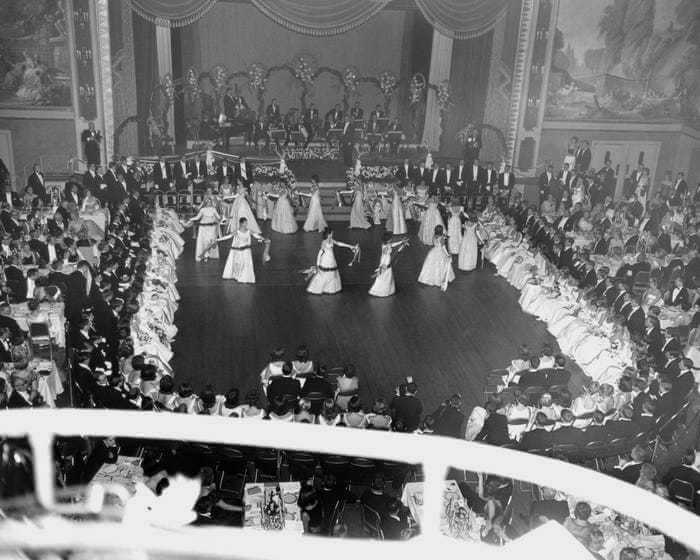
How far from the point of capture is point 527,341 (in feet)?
38.5

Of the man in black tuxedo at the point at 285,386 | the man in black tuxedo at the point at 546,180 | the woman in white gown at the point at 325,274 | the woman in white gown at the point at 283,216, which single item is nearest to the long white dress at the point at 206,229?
the woman in white gown at the point at 283,216

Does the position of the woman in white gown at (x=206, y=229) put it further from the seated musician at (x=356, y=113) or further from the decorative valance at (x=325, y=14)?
the seated musician at (x=356, y=113)

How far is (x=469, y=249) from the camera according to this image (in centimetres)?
1433

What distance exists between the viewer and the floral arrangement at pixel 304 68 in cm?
2250

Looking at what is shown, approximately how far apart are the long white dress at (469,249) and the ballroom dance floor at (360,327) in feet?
0.60

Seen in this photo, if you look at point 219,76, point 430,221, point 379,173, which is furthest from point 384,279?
point 219,76

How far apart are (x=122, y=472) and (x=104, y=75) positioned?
44.8 ft

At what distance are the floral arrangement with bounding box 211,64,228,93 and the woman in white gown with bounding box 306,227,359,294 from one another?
10177mm

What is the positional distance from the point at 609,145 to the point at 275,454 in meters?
16.0

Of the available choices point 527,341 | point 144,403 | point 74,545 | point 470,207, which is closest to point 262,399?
point 144,403

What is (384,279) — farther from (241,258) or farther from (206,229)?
(206,229)

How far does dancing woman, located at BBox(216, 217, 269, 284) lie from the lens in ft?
42.9

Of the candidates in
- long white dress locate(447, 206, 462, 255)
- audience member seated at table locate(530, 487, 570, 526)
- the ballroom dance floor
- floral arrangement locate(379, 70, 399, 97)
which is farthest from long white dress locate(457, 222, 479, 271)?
floral arrangement locate(379, 70, 399, 97)

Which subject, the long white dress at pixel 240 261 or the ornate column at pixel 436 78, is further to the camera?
the ornate column at pixel 436 78
